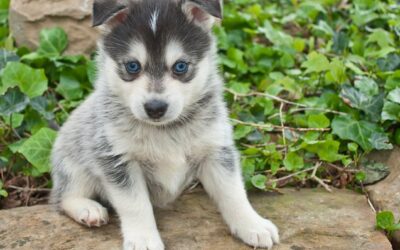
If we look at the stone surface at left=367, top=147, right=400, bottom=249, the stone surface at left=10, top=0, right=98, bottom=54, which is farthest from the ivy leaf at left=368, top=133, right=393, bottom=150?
the stone surface at left=10, top=0, right=98, bottom=54

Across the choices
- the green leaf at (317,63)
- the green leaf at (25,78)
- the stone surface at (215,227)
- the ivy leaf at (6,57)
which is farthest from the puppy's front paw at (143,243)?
the ivy leaf at (6,57)

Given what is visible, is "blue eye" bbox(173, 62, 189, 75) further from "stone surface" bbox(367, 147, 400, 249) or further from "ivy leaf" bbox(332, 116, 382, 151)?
"stone surface" bbox(367, 147, 400, 249)

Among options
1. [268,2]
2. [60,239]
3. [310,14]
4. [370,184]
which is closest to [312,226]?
[370,184]

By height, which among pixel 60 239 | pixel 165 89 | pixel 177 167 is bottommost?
pixel 60 239

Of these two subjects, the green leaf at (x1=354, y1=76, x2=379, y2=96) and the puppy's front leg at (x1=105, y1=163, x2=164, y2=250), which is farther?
the green leaf at (x1=354, y1=76, x2=379, y2=96)

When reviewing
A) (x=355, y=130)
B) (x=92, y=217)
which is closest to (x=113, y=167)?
(x=92, y=217)

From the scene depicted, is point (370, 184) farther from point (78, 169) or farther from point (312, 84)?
point (78, 169)

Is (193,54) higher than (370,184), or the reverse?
(193,54)

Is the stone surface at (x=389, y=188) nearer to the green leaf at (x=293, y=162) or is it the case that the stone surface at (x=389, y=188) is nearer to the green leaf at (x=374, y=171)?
the green leaf at (x=374, y=171)

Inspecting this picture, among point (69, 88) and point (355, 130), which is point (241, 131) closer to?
point (355, 130)
